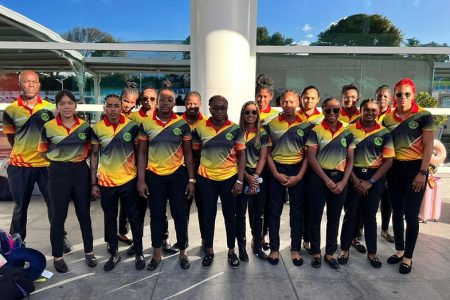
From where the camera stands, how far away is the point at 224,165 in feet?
11.1

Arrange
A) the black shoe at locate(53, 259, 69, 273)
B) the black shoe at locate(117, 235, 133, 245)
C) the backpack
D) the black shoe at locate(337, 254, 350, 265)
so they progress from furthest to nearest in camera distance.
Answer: the black shoe at locate(117, 235, 133, 245)
the black shoe at locate(337, 254, 350, 265)
the black shoe at locate(53, 259, 69, 273)
the backpack

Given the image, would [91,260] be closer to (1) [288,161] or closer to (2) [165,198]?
(2) [165,198]

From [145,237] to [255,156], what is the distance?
194cm

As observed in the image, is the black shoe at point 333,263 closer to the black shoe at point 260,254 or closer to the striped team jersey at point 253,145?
the black shoe at point 260,254

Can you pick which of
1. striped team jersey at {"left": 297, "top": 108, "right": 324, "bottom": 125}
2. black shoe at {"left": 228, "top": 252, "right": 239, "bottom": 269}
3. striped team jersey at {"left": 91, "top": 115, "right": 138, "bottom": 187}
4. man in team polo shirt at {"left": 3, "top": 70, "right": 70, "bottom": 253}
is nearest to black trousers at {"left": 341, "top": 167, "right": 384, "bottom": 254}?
striped team jersey at {"left": 297, "top": 108, "right": 324, "bottom": 125}

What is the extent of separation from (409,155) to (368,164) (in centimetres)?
39

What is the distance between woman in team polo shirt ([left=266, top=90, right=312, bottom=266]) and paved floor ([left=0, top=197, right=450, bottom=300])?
0.35 meters

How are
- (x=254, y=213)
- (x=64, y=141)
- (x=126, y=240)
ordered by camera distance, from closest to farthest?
1. (x=64, y=141)
2. (x=254, y=213)
3. (x=126, y=240)

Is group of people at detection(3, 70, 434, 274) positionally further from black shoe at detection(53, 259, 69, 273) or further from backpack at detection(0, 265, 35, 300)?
backpack at detection(0, 265, 35, 300)

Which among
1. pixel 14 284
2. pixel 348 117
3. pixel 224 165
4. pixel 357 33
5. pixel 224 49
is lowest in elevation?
pixel 14 284

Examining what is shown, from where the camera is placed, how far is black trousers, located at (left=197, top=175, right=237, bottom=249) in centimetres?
343

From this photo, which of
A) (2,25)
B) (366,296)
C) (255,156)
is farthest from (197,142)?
(2,25)

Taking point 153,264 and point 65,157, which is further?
point 153,264

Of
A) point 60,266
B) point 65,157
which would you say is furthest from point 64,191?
point 60,266
